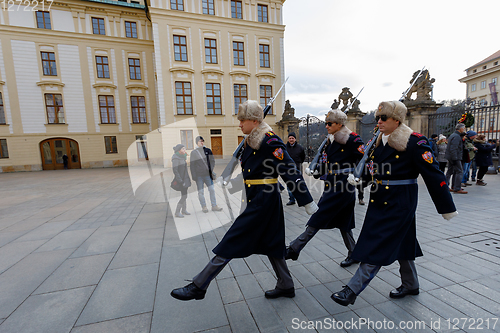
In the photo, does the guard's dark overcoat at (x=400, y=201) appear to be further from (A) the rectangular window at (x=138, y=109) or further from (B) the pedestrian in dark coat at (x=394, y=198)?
(A) the rectangular window at (x=138, y=109)

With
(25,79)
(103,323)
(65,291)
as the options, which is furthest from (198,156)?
(25,79)

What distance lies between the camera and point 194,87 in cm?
2120

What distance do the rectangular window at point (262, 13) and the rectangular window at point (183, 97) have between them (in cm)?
928

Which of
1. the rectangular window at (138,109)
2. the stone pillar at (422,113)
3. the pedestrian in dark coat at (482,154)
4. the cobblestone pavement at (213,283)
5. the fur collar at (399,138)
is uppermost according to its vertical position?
the rectangular window at (138,109)

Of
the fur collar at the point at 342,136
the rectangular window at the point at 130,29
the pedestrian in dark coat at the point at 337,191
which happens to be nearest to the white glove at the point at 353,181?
the pedestrian in dark coat at the point at 337,191

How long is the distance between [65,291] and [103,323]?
0.94 meters

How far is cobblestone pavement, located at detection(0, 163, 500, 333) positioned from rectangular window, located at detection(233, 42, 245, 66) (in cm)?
2045

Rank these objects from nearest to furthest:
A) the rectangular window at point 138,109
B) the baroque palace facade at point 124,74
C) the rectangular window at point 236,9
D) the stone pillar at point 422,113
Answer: the stone pillar at point 422,113 < the baroque palace facade at point 124,74 < the rectangular window at point 236,9 < the rectangular window at point 138,109

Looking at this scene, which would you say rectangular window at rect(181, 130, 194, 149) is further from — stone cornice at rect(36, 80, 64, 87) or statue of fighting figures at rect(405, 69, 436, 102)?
statue of fighting figures at rect(405, 69, 436, 102)

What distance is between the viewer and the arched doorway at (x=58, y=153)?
22.5 m

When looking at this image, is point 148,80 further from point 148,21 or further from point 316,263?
point 316,263

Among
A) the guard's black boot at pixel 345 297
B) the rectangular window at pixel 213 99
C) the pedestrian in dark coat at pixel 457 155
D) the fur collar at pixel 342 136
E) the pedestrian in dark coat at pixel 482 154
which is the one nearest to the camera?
the guard's black boot at pixel 345 297

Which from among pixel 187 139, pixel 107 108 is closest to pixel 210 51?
pixel 187 139

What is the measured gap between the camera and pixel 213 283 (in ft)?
9.50
